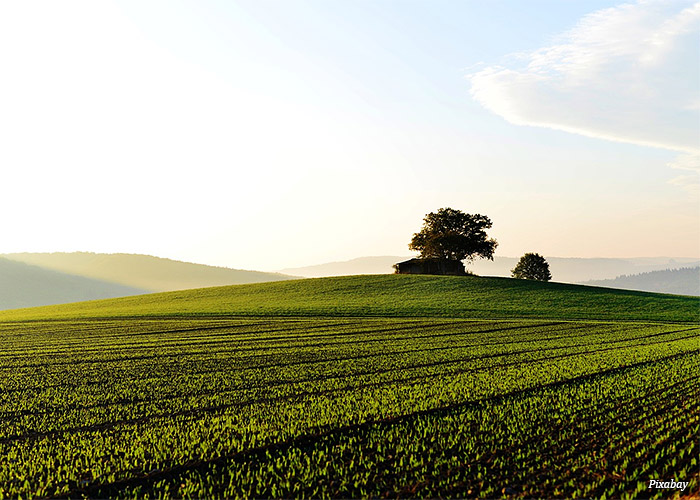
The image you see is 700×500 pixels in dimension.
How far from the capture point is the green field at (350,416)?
376 inches

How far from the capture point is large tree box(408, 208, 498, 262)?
95.0 meters

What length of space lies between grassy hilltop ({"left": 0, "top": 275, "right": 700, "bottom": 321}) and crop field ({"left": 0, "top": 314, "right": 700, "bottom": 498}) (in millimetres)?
29397

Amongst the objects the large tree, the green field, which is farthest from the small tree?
the green field

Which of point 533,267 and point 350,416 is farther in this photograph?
point 533,267

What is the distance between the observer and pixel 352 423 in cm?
1285

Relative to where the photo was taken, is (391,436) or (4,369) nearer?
(391,436)

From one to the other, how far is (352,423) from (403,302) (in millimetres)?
50931

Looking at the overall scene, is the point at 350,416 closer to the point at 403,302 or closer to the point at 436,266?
the point at 403,302

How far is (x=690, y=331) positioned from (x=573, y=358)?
20136 mm

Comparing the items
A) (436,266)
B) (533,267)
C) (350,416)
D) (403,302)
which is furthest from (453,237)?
(350,416)

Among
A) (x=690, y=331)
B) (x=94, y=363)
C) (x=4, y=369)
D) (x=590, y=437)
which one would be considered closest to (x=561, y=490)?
(x=590, y=437)

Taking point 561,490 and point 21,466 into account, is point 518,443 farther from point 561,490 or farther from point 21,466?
point 21,466

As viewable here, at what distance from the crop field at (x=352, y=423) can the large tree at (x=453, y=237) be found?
220 feet

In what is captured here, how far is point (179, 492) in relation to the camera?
30.0 ft
